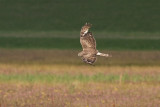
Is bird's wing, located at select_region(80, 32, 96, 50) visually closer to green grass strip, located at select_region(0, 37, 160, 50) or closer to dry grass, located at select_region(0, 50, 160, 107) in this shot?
dry grass, located at select_region(0, 50, 160, 107)

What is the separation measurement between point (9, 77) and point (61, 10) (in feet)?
144

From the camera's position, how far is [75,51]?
39.8 ft

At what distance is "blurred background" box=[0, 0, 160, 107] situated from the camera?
69.7 feet

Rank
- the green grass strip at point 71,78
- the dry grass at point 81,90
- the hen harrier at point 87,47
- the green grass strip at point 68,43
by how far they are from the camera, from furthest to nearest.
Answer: the green grass strip at point 68,43, the green grass strip at point 71,78, the dry grass at point 81,90, the hen harrier at point 87,47

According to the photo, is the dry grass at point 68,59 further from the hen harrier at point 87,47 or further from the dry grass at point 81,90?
the hen harrier at point 87,47

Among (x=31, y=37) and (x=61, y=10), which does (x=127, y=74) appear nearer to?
(x=31, y=37)

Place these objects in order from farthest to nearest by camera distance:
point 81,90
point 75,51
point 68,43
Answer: point 68,43, point 81,90, point 75,51

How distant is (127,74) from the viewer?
2858 centimetres

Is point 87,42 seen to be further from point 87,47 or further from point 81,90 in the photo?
point 81,90

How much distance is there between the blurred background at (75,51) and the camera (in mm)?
21236

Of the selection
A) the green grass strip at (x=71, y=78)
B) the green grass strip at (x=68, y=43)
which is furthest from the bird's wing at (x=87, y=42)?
the green grass strip at (x=68, y=43)

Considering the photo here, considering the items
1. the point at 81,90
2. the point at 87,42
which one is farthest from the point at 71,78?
the point at 87,42

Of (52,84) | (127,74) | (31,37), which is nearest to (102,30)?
(31,37)

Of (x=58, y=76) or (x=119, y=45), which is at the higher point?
(x=119, y=45)
